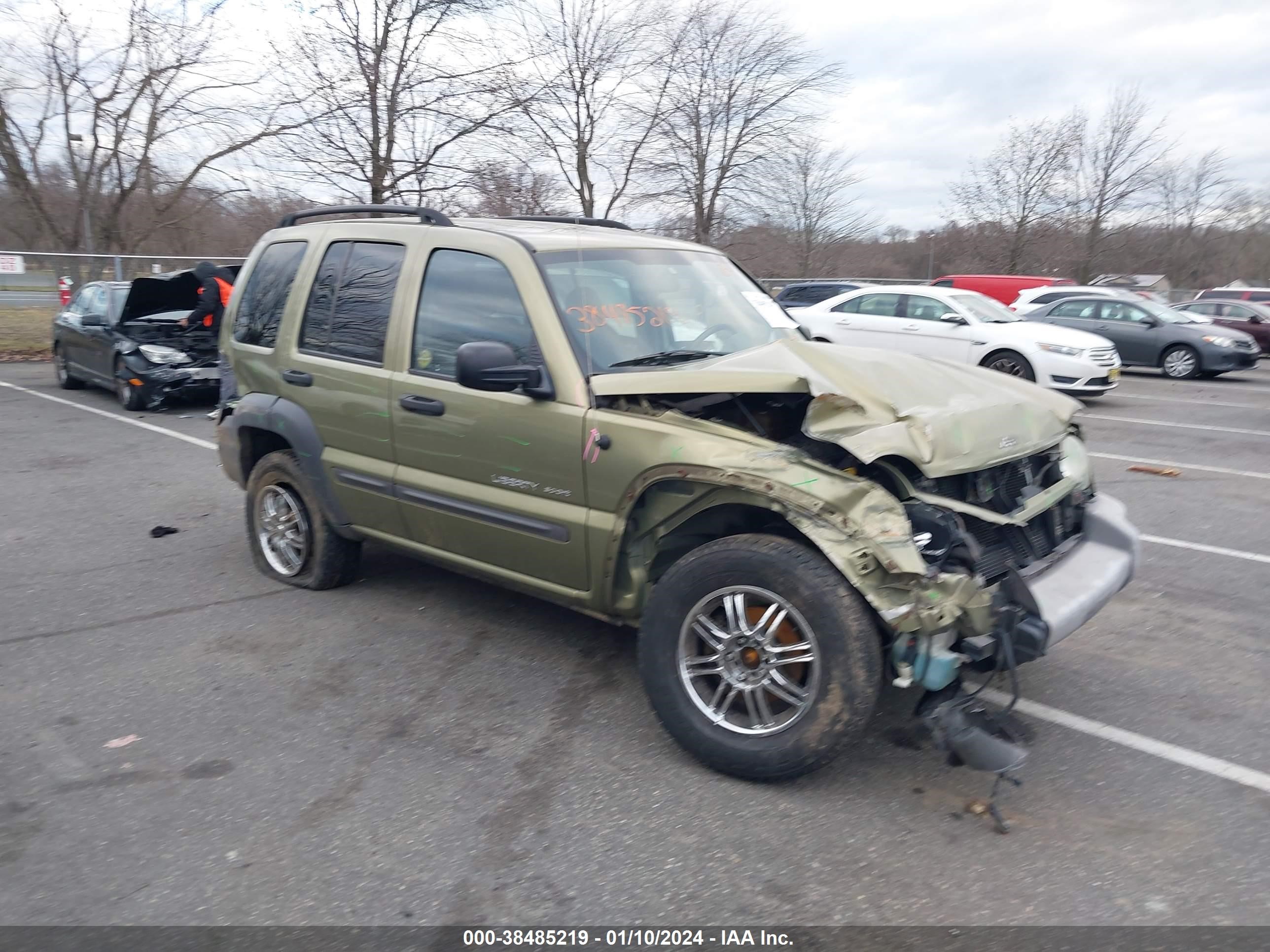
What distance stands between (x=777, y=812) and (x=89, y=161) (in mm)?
24426

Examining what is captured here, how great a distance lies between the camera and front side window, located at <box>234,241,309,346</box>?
5289 mm

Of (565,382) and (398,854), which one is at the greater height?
(565,382)

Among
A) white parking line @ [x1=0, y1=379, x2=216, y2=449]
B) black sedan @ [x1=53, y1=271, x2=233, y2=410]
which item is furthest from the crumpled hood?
black sedan @ [x1=53, y1=271, x2=233, y2=410]

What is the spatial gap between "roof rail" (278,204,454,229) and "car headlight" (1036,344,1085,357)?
35.5 ft

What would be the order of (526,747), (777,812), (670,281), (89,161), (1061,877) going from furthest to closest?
(89,161) < (670,281) < (526,747) < (777,812) < (1061,877)

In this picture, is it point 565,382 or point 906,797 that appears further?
point 565,382

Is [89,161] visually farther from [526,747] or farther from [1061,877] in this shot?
[1061,877]

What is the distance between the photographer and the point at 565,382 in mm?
3896

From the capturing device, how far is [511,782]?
3463 millimetres

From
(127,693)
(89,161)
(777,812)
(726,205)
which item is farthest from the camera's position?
(726,205)

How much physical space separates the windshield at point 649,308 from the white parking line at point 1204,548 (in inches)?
133

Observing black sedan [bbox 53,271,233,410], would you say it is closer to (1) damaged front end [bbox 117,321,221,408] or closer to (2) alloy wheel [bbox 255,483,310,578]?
(1) damaged front end [bbox 117,321,221,408]

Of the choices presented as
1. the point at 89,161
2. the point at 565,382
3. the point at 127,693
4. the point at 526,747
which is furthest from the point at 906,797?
the point at 89,161

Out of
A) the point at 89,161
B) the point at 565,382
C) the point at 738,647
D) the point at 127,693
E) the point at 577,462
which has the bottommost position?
the point at 127,693
